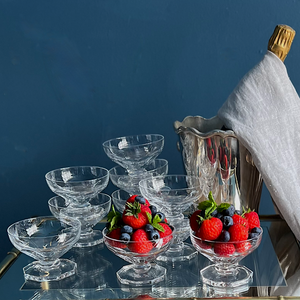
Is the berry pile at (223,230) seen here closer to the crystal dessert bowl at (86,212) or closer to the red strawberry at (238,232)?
the red strawberry at (238,232)

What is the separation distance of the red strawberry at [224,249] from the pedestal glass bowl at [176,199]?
148mm

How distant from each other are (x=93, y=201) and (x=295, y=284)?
1.49 feet

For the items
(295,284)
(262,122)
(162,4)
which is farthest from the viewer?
(162,4)

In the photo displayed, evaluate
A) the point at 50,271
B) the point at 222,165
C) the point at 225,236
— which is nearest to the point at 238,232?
the point at 225,236

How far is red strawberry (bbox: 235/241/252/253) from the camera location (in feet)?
2.43

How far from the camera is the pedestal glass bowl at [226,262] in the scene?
75 centimetres

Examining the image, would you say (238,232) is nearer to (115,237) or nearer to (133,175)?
(115,237)

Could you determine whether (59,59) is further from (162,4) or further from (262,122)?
(262,122)

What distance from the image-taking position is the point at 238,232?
29.0 inches

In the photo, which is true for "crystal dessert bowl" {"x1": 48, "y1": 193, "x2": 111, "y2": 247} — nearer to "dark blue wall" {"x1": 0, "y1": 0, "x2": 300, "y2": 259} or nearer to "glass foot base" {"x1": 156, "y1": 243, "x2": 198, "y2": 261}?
"glass foot base" {"x1": 156, "y1": 243, "x2": 198, "y2": 261}

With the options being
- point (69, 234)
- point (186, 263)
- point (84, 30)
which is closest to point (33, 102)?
point (84, 30)

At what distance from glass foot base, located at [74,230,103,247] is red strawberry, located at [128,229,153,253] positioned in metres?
0.24

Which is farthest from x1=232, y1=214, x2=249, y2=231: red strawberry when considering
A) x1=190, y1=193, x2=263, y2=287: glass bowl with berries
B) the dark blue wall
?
the dark blue wall

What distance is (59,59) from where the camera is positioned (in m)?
1.26
